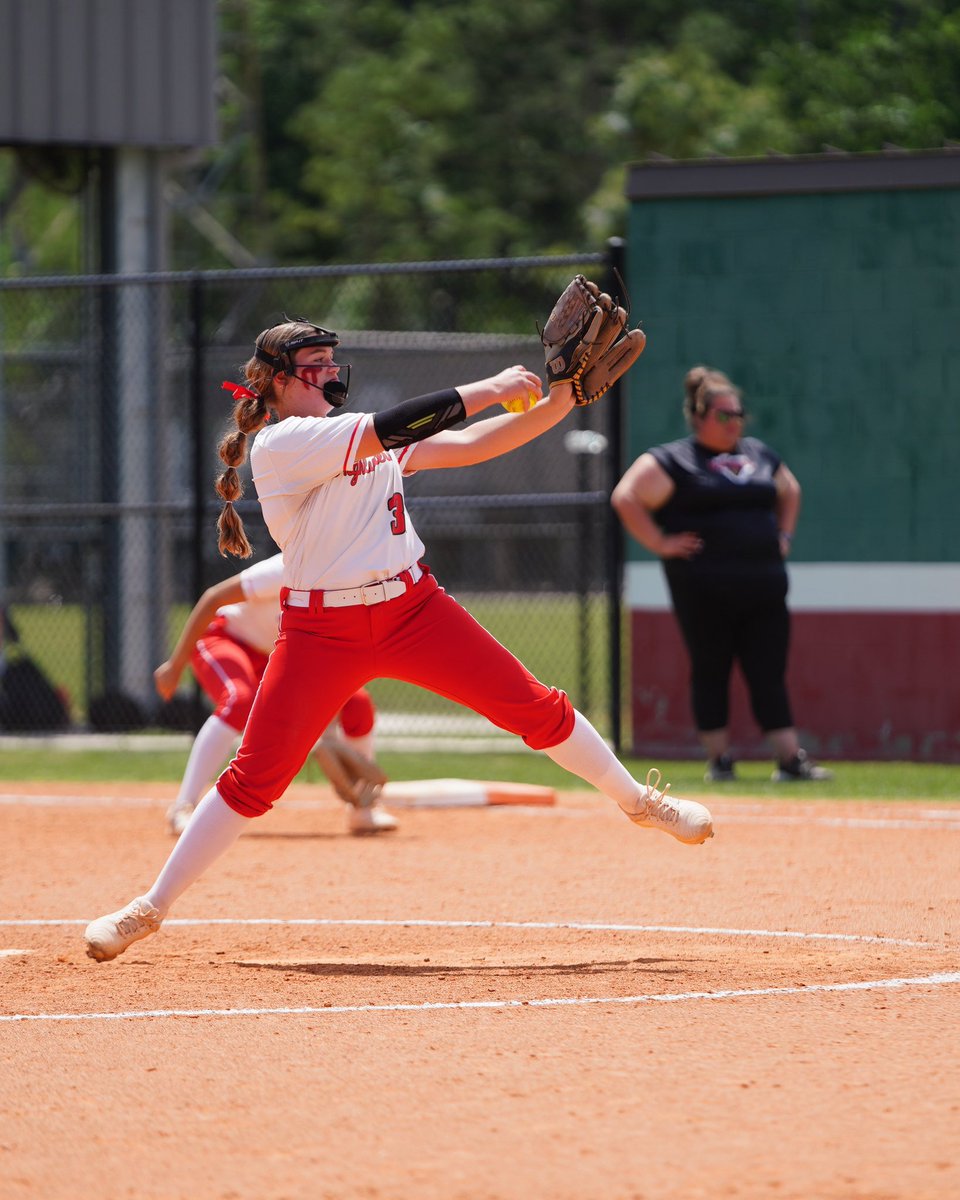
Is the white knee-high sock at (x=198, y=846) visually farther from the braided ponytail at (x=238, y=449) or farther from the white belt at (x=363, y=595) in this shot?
the braided ponytail at (x=238, y=449)

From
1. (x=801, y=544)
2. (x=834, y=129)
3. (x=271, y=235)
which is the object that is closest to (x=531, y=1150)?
(x=801, y=544)

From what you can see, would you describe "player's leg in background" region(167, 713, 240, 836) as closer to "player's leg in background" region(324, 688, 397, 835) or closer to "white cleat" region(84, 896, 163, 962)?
"player's leg in background" region(324, 688, 397, 835)

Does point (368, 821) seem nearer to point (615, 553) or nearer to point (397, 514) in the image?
point (397, 514)

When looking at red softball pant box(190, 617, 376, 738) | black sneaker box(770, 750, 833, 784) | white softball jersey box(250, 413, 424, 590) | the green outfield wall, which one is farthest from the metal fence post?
white softball jersey box(250, 413, 424, 590)

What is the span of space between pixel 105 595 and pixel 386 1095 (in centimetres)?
1081

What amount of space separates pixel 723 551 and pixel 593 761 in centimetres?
484

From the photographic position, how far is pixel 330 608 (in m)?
6.10

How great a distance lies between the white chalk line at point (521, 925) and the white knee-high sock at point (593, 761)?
0.57 metres

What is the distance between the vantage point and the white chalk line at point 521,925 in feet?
21.1

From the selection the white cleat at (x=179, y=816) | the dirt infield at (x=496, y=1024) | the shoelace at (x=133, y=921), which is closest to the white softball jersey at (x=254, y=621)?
the white cleat at (x=179, y=816)

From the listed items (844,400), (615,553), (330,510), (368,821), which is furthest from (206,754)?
(844,400)

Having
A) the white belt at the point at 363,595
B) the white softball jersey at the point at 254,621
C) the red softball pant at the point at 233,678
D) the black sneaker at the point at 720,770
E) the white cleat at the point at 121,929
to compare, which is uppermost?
the white belt at the point at 363,595

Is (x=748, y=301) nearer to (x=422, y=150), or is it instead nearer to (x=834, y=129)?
(x=834, y=129)

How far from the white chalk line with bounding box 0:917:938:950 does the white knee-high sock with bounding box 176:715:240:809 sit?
175 centimetres
